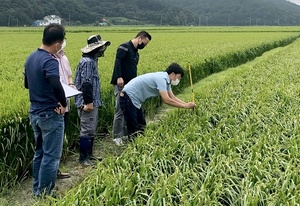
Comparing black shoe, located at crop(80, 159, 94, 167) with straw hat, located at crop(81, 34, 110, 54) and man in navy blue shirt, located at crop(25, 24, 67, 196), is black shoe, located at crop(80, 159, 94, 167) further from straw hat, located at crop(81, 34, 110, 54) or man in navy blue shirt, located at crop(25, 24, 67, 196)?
straw hat, located at crop(81, 34, 110, 54)

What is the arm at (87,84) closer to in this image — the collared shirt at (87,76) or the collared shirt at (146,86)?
the collared shirt at (87,76)

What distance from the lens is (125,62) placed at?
6.72 meters

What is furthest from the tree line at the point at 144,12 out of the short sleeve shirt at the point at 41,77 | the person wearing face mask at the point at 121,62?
the short sleeve shirt at the point at 41,77

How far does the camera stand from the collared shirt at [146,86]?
541cm

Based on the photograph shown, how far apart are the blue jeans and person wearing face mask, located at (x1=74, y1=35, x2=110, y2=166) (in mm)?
1081

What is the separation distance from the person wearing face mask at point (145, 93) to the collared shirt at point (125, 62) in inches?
29.2

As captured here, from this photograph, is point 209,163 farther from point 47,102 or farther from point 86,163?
point 86,163

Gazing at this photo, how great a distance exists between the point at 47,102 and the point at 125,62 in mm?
2780

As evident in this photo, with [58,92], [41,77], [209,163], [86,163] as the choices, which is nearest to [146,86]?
[86,163]

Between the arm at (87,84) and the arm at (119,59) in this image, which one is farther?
the arm at (119,59)

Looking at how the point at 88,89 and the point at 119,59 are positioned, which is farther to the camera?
the point at 119,59

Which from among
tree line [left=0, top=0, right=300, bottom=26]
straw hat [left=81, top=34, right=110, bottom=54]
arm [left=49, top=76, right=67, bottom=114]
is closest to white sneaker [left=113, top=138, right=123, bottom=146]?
straw hat [left=81, top=34, right=110, bottom=54]

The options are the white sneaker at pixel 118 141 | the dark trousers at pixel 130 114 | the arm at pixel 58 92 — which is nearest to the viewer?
the arm at pixel 58 92

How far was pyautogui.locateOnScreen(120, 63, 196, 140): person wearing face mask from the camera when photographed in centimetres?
536
